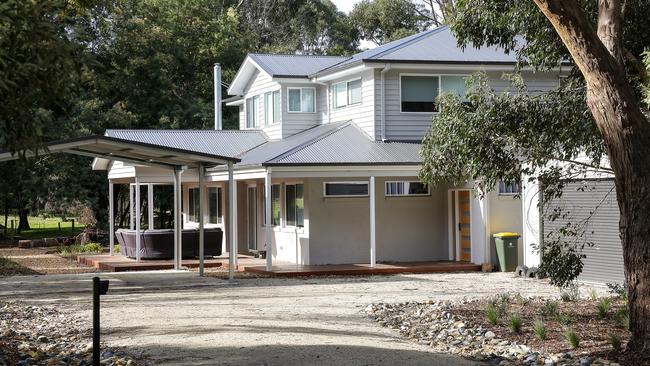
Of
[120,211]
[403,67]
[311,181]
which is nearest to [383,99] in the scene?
[403,67]

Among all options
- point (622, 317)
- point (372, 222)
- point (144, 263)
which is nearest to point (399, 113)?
point (372, 222)

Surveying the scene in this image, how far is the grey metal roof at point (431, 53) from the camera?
25.5m

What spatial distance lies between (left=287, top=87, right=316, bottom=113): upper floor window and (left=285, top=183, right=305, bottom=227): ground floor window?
3.87 m

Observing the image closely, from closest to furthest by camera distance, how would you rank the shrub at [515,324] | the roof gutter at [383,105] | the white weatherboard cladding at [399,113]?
the shrub at [515,324], the roof gutter at [383,105], the white weatherboard cladding at [399,113]

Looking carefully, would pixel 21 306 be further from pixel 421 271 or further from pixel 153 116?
pixel 153 116

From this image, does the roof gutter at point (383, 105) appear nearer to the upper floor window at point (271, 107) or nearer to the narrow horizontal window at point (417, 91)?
→ the narrow horizontal window at point (417, 91)

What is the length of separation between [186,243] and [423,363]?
698 inches

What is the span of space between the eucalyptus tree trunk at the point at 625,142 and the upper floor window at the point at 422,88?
14.6m

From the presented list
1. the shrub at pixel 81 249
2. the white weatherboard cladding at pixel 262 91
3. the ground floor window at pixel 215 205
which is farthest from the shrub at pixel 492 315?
the shrub at pixel 81 249

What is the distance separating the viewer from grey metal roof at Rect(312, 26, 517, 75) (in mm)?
25547

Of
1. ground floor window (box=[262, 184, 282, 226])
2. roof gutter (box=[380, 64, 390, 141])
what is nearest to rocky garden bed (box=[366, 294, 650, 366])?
roof gutter (box=[380, 64, 390, 141])

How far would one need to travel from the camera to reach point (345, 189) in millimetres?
25188

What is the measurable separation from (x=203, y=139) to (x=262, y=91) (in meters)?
2.56

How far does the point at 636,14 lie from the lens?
1456 cm
